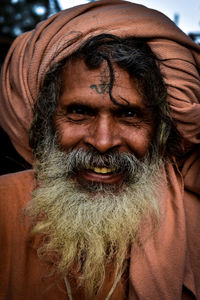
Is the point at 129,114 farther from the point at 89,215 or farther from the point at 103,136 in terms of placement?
the point at 89,215

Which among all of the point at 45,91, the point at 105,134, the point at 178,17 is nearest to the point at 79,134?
the point at 105,134

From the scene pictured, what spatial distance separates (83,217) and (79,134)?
0.48 meters

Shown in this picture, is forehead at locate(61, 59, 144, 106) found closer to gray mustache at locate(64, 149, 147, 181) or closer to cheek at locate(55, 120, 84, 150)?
cheek at locate(55, 120, 84, 150)

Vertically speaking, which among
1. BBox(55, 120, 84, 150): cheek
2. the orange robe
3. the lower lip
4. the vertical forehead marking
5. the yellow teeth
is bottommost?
the orange robe

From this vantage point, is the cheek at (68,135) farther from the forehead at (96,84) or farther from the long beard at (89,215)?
the forehead at (96,84)

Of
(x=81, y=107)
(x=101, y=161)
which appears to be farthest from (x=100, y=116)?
(x=101, y=161)

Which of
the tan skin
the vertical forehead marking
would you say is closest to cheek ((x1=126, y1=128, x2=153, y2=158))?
the tan skin

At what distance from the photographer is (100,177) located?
1.76 m

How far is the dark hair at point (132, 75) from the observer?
5.70 feet

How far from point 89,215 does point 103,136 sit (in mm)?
459

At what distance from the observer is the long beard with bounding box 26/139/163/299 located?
1.67 meters

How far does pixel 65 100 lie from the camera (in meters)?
1.80

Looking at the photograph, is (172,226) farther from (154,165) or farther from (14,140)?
(14,140)

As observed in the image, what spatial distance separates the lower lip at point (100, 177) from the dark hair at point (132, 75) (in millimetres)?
349
